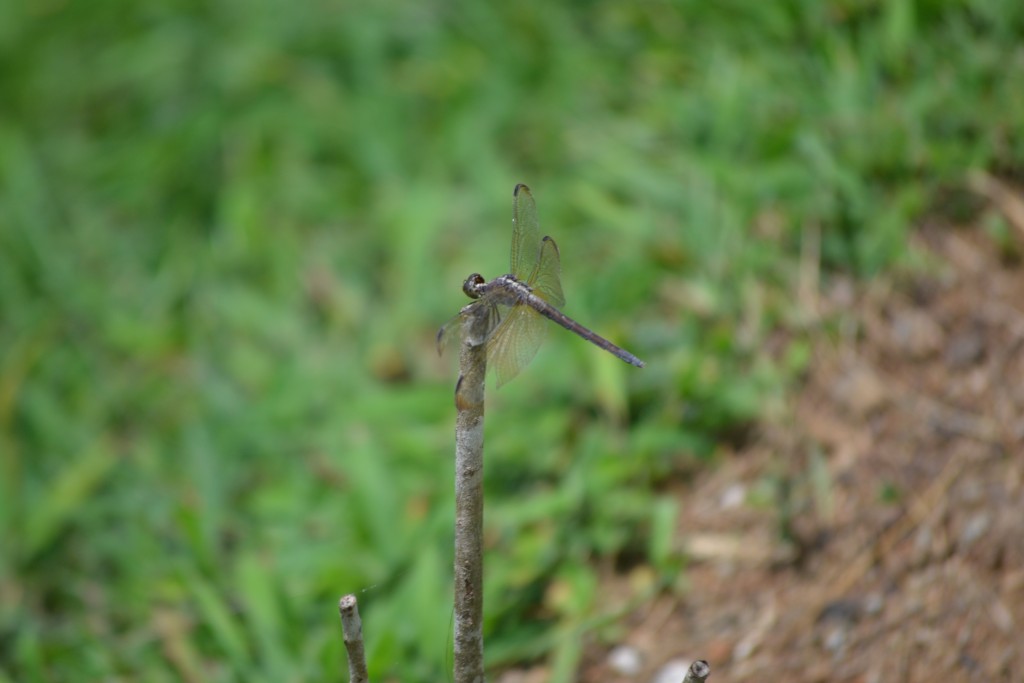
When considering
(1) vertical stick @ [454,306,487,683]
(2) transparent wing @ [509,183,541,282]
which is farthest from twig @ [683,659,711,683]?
(2) transparent wing @ [509,183,541,282]

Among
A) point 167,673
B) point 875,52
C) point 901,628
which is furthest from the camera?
point 875,52

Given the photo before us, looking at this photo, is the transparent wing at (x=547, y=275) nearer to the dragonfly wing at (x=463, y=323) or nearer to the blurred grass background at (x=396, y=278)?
the dragonfly wing at (x=463, y=323)

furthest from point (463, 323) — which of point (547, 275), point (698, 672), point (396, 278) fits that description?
point (396, 278)

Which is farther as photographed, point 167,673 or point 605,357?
point 605,357

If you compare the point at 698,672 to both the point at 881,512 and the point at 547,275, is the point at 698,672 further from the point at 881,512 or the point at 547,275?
the point at 881,512

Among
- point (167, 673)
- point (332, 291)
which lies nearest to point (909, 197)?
point (332, 291)

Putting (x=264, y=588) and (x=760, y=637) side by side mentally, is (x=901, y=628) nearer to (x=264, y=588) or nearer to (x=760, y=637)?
(x=760, y=637)

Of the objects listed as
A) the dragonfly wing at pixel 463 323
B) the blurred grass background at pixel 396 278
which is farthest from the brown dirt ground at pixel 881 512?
the dragonfly wing at pixel 463 323
